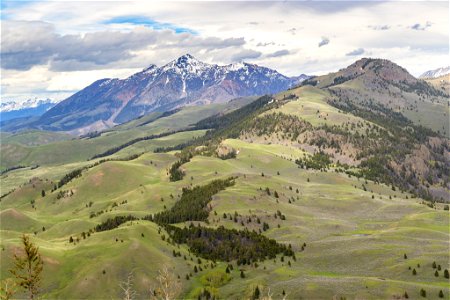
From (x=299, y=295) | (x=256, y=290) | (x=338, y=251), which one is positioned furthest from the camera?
(x=338, y=251)

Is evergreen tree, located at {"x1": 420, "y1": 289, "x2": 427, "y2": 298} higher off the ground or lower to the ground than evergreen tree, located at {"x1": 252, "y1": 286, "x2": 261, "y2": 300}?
higher

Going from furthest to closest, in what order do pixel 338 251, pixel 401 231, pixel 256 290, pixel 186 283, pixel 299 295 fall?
1. pixel 401 231
2. pixel 338 251
3. pixel 186 283
4. pixel 256 290
5. pixel 299 295

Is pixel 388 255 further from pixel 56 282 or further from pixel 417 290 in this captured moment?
pixel 56 282

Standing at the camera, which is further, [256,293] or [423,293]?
[256,293]

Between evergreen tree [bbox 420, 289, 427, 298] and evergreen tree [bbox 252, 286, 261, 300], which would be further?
evergreen tree [bbox 252, 286, 261, 300]

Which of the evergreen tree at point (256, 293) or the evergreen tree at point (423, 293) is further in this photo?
the evergreen tree at point (256, 293)

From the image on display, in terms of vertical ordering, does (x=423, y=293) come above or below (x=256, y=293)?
above

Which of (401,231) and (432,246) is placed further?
(401,231)

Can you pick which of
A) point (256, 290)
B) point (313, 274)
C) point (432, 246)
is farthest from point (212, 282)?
point (432, 246)

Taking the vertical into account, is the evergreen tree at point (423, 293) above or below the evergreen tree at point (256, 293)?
above

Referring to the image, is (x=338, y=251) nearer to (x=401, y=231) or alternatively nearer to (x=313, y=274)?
(x=313, y=274)
